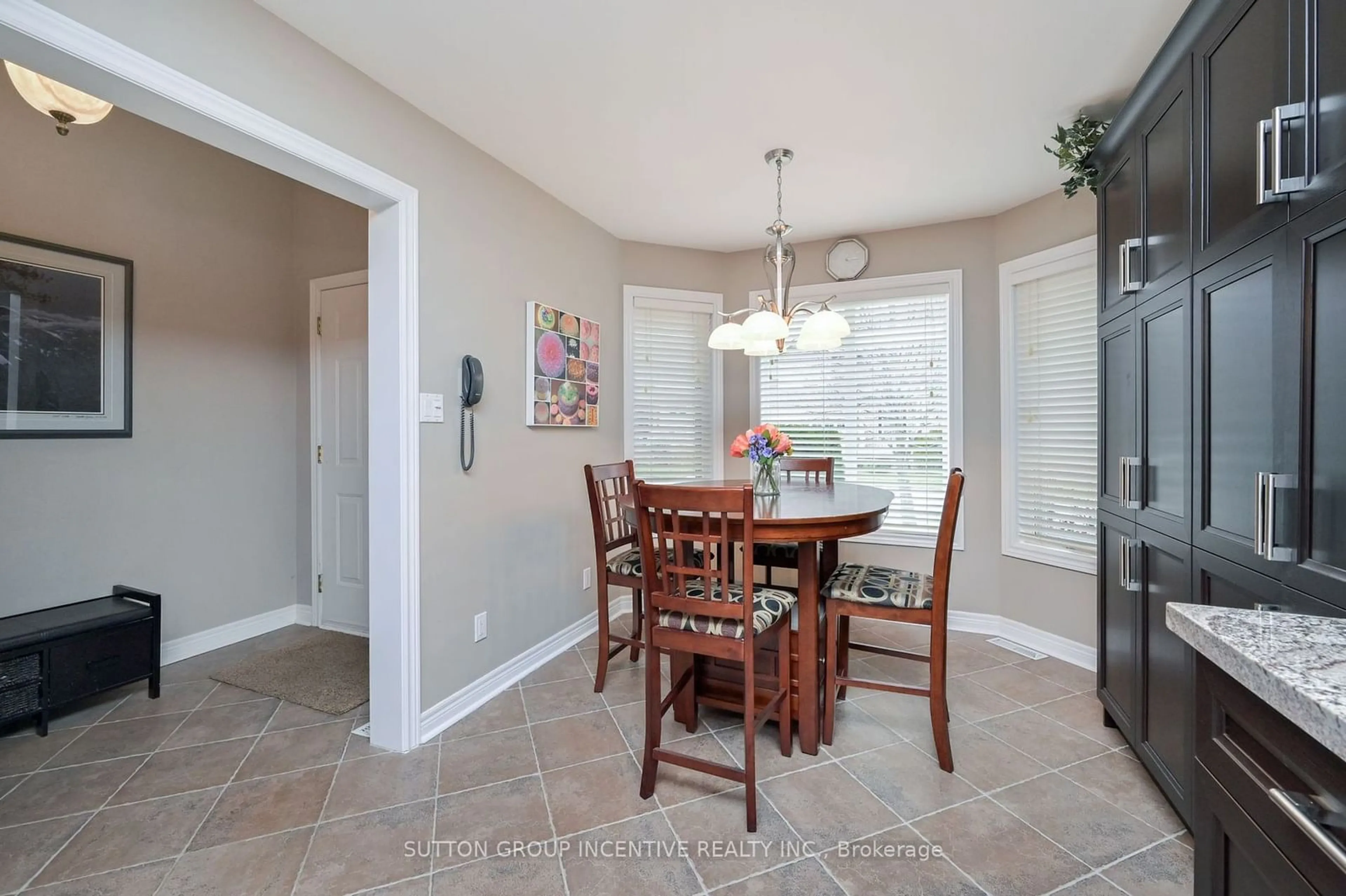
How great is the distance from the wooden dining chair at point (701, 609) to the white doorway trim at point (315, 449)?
8.63 ft

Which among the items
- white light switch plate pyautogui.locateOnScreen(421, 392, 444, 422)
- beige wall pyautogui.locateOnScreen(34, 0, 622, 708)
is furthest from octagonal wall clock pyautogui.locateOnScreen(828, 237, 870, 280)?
white light switch plate pyautogui.locateOnScreen(421, 392, 444, 422)

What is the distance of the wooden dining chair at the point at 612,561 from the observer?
264 cm

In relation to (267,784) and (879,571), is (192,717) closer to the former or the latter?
(267,784)

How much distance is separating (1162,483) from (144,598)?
13.6 ft

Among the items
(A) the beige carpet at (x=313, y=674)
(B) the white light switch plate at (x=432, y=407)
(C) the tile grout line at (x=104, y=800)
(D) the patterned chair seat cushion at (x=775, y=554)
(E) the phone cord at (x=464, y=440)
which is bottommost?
(C) the tile grout line at (x=104, y=800)

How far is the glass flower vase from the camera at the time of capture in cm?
255

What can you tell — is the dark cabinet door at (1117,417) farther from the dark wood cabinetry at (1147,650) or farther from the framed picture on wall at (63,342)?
the framed picture on wall at (63,342)

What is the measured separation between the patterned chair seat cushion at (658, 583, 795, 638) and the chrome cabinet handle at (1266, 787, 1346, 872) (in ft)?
4.09

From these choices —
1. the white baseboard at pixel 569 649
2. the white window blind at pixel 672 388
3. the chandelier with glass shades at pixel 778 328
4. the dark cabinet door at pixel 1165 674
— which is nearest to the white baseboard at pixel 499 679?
the white baseboard at pixel 569 649

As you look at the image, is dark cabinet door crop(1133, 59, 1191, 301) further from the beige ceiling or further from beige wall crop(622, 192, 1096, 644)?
beige wall crop(622, 192, 1096, 644)

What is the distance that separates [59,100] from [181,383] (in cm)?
160

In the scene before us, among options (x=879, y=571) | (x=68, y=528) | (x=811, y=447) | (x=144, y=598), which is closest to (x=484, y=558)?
(x=144, y=598)

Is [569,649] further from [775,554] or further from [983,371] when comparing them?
[983,371]

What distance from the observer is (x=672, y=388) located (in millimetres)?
3965
